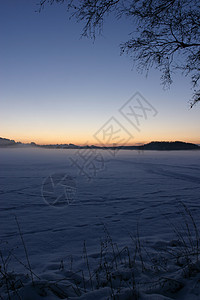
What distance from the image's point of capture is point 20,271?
2312 mm

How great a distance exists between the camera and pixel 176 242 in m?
3.05

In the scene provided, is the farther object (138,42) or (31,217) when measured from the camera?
(31,217)

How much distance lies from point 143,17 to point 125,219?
4025mm

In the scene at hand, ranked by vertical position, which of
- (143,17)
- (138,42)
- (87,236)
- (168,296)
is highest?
(143,17)

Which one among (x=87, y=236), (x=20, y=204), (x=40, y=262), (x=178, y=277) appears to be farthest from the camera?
(x=20, y=204)

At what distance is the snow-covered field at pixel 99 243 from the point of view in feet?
5.77

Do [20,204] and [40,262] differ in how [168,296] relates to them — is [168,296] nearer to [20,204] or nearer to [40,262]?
[40,262]

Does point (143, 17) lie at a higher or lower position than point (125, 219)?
higher

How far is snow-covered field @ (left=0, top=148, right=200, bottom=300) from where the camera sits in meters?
1.76

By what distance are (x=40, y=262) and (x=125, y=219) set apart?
2246mm

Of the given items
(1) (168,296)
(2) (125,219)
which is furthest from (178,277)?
(2) (125,219)

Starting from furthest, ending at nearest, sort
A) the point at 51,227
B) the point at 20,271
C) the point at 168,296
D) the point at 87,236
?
1. the point at 51,227
2. the point at 87,236
3. the point at 20,271
4. the point at 168,296

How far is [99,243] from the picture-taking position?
3182mm

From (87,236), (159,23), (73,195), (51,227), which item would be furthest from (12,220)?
(159,23)
